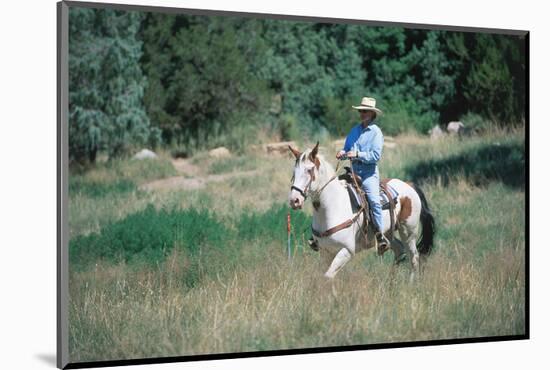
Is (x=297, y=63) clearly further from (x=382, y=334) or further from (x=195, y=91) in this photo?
(x=382, y=334)

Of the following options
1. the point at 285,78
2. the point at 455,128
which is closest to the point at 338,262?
the point at 285,78

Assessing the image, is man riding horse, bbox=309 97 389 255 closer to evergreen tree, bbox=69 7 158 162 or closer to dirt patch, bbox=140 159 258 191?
dirt patch, bbox=140 159 258 191

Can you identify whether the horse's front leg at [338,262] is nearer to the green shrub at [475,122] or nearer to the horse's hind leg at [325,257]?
Result: the horse's hind leg at [325,257]

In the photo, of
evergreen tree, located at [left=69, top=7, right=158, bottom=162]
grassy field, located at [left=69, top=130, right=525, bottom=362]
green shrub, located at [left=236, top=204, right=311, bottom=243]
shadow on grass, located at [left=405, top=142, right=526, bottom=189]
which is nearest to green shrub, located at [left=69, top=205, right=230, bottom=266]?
grassy field, located at [left=69, top=130, right=525, bottom=362]

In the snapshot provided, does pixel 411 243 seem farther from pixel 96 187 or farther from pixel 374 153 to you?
pixel 96 187

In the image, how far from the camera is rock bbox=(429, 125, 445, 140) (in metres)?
10.6

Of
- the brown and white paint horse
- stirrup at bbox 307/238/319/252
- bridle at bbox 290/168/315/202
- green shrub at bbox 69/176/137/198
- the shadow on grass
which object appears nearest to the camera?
green shrub at bbox 69/176/137/198

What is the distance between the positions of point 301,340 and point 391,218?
4.95ft

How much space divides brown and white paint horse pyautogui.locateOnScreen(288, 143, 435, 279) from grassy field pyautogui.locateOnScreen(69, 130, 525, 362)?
5.6 inches

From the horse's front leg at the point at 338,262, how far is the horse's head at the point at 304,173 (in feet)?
2.44

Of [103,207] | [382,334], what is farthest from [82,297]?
[382,334]

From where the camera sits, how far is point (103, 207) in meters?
8.99

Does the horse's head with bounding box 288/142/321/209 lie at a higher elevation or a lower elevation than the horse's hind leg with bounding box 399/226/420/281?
higher

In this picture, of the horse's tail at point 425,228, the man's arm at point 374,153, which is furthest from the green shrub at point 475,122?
the man's arm at point 374,153
